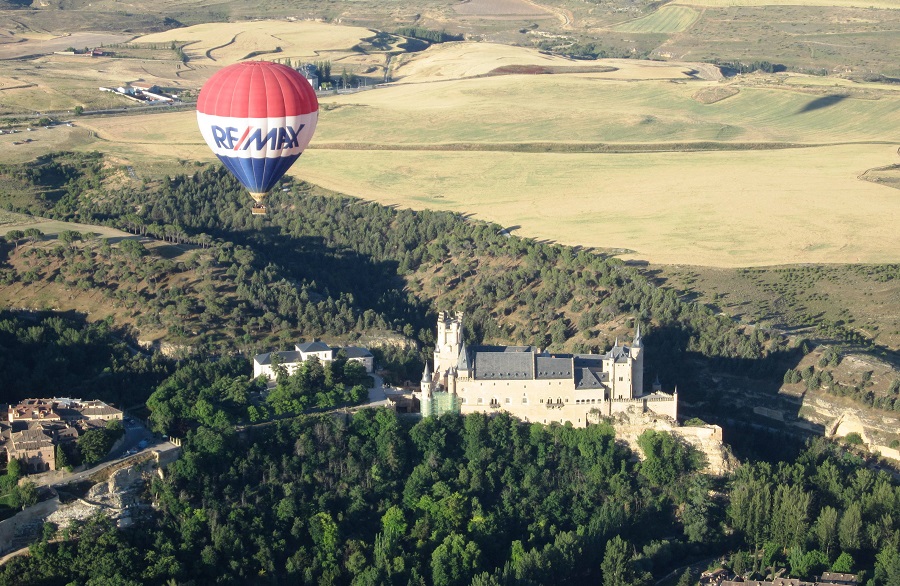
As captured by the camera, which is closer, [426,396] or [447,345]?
[426,396]

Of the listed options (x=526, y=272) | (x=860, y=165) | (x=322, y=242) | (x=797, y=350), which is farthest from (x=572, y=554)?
(x=860, y=165)

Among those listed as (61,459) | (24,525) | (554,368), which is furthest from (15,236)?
(554,368)

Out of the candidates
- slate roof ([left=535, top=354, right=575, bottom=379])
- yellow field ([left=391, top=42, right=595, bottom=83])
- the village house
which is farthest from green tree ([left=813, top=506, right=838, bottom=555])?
yellow field ([left=391, top=42, right=595, bottom=83])

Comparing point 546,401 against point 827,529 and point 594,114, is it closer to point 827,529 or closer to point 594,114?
point 827,529

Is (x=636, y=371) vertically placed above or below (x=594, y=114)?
below

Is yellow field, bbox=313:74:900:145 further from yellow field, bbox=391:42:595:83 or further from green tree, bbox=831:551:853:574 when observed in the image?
green tree, bbox=831:551:853:574

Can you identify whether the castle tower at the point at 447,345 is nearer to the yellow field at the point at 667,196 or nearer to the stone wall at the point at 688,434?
the stone wall at the point at 688,434

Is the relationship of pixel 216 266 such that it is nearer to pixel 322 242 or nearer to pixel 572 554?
pixel 322 242
